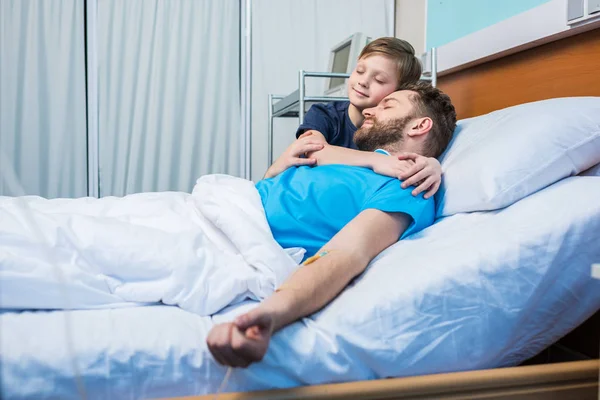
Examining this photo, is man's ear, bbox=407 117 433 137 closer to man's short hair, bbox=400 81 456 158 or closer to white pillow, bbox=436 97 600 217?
Answer: man's short hair, bbox=400 81 456 158

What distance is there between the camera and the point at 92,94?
2932 millimetres

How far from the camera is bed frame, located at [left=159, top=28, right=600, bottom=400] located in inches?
26.9

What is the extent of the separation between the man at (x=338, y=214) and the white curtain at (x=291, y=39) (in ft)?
6.53

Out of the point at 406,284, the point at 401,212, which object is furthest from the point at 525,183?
the point at 406,284

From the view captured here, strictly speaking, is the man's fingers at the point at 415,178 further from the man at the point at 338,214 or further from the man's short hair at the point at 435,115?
the man's short hair at the point at 435,115

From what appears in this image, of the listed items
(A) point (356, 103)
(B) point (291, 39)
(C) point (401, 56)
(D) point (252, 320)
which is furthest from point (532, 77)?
(B) point (291, 39)

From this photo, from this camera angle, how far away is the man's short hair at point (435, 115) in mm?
1235

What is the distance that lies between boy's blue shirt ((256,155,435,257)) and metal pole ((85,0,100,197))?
2094mm

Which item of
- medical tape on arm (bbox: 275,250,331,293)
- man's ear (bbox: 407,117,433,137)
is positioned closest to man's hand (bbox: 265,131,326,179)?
man's ear (bbox: 407,117,433,137)

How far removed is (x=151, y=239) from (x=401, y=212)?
0.45m

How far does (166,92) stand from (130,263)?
8.16 feet

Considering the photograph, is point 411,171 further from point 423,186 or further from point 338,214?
point 338,214

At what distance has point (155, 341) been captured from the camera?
0.67 metres

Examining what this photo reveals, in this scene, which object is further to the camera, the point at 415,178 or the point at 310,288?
the point at 415,178
